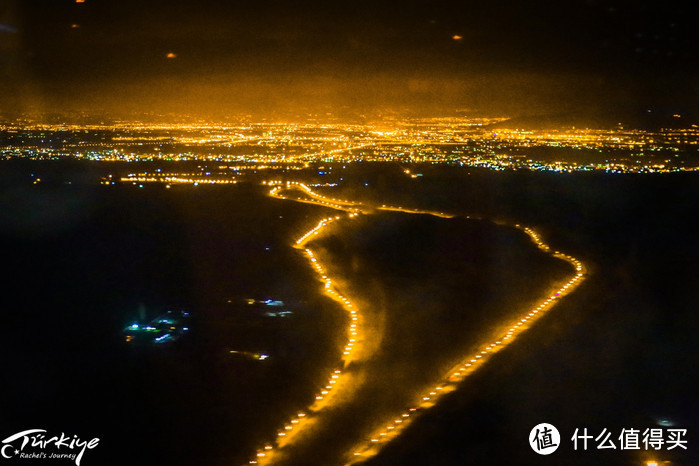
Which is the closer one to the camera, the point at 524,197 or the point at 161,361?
the point at 161,361

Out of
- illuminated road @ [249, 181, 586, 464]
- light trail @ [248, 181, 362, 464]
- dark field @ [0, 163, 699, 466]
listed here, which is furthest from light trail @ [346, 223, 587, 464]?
light trail @ [248, 181, 362, 464]

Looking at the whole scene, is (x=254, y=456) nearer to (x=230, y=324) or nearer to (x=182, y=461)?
(x=182, y=461)

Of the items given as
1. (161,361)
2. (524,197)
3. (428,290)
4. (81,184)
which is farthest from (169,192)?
(161,361)

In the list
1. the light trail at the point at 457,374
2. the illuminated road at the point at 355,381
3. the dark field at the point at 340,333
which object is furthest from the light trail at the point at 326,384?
the light trail at the point at 457,374

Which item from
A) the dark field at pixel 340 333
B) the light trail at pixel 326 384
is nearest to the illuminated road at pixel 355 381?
the light trail at pixel 326 384

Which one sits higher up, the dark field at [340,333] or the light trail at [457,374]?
the dark field at [340,333]

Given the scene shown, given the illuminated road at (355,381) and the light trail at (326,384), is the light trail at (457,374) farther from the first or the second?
the light trail at (326,384)

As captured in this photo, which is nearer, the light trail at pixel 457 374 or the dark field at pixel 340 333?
the light trail at pixel 457 374

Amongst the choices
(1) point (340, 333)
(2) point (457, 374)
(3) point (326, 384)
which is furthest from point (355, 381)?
(1) point (340, 333)

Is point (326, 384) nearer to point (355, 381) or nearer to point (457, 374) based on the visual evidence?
point (355, 381)

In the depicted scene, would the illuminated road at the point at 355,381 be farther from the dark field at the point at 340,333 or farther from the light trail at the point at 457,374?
the dark field at the point at 340,333

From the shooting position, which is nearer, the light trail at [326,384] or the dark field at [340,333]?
the light trail at [326,384]
